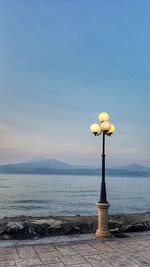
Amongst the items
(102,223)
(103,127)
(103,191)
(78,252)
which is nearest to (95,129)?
(103,127)

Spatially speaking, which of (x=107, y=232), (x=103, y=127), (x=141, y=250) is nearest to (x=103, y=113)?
(x=103, y=127)

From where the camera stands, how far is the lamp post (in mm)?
9064

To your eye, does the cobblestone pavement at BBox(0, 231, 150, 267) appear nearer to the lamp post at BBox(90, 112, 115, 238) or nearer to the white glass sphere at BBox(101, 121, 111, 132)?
the lamp post at BBox(90, 112, 115, 238)

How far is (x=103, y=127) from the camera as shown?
9.59 metres

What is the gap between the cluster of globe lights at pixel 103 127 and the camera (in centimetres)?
962

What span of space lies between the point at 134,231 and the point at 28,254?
4.10 metres

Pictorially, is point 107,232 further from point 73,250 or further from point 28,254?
point 28,254

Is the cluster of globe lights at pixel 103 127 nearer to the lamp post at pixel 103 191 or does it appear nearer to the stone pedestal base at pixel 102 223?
the lamp post at pixel 103 191

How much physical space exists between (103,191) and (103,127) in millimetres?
1939

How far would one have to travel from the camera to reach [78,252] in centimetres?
739

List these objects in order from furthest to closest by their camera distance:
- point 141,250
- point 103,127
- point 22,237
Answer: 1. point 103,127
2. point 22,237
3. point 141,250

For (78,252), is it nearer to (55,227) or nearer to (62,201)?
(55,227)

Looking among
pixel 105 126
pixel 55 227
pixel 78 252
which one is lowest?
pixel 78 252

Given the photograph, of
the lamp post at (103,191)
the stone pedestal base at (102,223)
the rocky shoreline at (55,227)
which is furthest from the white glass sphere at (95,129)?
the rocky shoreline at (55,227)
